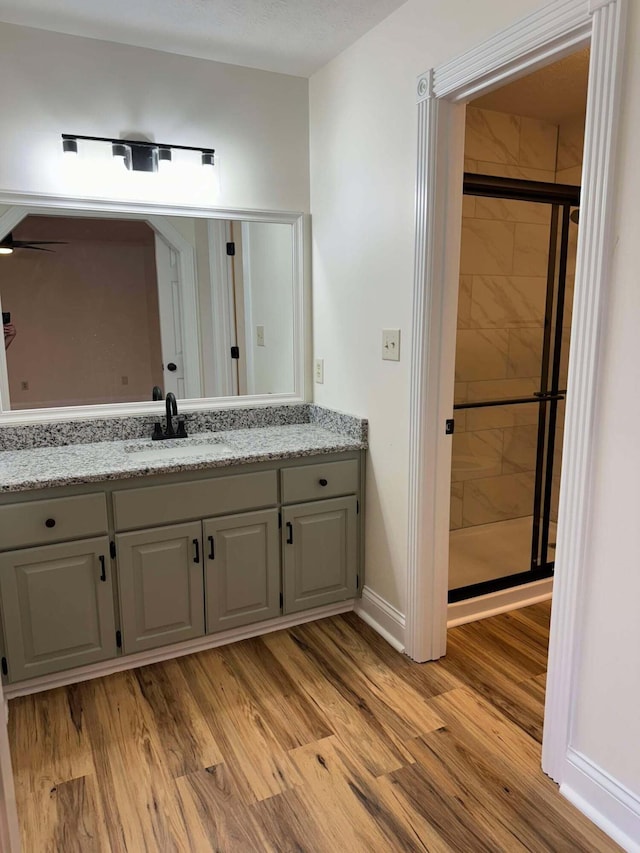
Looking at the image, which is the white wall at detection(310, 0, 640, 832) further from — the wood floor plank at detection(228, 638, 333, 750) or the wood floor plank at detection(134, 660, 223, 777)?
the wood floor plank at detection(134, 660, 223, 777)

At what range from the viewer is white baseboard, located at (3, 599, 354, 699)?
218 cm

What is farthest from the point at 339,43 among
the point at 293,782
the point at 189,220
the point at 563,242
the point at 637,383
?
the point at 293,782

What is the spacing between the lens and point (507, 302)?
11.2 ft

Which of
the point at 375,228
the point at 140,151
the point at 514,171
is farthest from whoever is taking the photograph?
the point at 514,171

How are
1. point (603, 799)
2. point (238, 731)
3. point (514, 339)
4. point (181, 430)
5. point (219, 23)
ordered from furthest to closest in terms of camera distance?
point (514, 339) < point (181, 430) < point (219, 23) < point (238, 731) < point (603, 799)

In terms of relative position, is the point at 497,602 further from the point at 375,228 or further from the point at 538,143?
the point at 538,143

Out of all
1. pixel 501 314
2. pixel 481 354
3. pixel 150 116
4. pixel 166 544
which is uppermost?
pixel 150 116

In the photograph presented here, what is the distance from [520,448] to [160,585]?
6.66ft

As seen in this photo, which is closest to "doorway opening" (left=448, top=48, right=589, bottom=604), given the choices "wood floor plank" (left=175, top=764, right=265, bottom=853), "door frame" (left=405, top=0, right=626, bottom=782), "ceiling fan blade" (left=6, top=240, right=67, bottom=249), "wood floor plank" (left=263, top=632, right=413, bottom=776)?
"door frame" (left=405, top=0, right=626, bottom=782)

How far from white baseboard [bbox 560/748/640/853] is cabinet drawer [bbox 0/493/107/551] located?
5.56ft

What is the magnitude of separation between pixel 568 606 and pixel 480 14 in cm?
175

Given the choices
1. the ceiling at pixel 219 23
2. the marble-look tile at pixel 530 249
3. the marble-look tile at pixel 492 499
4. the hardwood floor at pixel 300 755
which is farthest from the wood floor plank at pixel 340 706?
the ceiling at pixel 219 23

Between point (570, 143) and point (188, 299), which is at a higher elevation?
point (570, 143)

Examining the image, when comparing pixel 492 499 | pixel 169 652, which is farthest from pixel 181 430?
pixel 492 499
